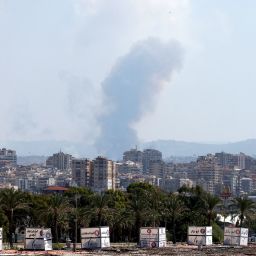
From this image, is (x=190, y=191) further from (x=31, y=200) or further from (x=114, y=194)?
(x=31, y=200)

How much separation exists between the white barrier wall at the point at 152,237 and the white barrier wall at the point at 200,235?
12.9 feet

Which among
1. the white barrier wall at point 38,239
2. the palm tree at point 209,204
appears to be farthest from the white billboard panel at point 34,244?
the palm tree at point 209,204

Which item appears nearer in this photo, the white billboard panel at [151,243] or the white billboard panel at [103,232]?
the white billboard panel at [103,232]

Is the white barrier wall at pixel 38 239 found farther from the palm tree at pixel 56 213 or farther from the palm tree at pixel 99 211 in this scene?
the palm tree at pixel 99 211

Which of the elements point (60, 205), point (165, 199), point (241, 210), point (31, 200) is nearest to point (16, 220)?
point (31, 200)

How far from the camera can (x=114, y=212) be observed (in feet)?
289

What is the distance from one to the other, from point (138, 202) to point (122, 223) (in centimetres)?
278

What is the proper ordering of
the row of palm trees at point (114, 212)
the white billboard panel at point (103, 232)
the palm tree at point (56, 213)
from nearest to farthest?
the white billboard panel at point (103, 232) < the palm tree at point (56, 213) < the row of palm trees at point (114, 212)

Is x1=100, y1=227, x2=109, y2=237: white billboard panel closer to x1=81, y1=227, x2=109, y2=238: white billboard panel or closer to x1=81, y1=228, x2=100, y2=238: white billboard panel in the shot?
x1=81, y1=227, x2=109, y2=238: white billboard panel

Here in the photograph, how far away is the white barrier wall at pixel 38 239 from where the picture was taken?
66812mm

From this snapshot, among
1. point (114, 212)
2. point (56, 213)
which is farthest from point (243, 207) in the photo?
point (56, 213)

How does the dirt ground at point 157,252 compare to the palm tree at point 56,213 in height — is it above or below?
below

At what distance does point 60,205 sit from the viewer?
81.1 metres

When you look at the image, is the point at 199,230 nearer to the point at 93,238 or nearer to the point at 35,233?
the point at 93,238
